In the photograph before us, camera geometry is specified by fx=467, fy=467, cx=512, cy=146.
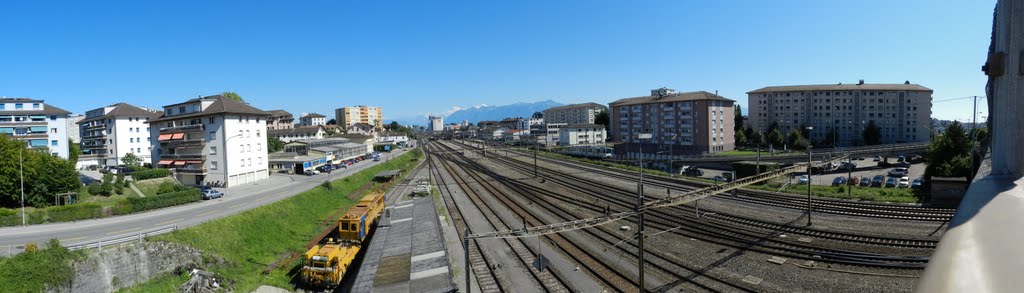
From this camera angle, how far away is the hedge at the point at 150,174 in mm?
36500

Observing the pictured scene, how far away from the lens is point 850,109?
80562mm

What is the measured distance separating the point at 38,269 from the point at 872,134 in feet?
316

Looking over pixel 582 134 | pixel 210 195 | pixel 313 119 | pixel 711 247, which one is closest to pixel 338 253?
pixel 711 247

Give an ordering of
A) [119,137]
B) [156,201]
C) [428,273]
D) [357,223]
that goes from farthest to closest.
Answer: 1. [119,137]
2. [156,201]
3. [357,223]
4. [428,273]

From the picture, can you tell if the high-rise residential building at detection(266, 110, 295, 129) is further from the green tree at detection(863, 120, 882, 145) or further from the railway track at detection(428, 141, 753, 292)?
the green tree at detection(863, 120, 882, 145)

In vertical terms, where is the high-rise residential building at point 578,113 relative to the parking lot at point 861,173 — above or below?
above

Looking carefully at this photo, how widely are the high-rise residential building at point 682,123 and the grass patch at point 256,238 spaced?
43.7 meters

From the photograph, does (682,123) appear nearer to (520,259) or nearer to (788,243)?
(788,243)

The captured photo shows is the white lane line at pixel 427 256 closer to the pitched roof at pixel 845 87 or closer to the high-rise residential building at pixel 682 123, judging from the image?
the high-rise residential building at pixel 682 123

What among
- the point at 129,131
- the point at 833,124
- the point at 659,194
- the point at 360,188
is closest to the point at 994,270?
the point at 659,194

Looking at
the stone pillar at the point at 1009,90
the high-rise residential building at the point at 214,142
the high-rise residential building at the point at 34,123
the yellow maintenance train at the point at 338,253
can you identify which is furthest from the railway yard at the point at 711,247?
the high-rise residential building at the point at 34,123

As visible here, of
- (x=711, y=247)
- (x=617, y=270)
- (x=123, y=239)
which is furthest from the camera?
(x=123, y=239)

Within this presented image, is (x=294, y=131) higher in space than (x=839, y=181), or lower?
higher

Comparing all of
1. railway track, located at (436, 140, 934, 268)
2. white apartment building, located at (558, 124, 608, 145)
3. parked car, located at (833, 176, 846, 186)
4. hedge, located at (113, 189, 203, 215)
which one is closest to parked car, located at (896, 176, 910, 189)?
parked car, located at (833, 176, 846, 186)
